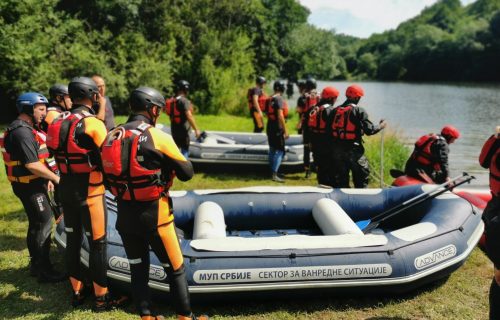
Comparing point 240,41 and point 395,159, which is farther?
point 240,41

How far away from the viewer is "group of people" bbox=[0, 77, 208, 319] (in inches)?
95.9

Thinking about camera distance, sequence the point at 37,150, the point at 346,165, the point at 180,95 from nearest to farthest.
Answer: the point at 37,150 < the point at 346,165 < the point at 180,95

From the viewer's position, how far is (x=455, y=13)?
7825cm

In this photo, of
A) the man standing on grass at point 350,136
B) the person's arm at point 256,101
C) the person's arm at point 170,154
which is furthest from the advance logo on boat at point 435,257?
the person's arm at point 256,101

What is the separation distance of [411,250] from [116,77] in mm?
11266

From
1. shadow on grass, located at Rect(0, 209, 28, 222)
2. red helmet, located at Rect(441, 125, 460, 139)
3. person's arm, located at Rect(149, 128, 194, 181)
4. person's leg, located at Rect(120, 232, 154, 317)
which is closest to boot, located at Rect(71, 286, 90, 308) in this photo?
person's leg, located at Rect(120, 232, 154, 317)

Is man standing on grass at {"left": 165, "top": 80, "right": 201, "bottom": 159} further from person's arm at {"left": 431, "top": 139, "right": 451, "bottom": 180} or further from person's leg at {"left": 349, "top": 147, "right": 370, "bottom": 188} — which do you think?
person's arm at {"left": 431, "top": 139, "right": 451, "bottom": 180}

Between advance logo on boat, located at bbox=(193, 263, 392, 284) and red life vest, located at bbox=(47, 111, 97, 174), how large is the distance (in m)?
1.14

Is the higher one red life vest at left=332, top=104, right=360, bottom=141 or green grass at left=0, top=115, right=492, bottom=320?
red life vest at left=332, top=104, right=360, bottom=141

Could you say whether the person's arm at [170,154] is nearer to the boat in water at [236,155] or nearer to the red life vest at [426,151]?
the red life vest at [426,151]

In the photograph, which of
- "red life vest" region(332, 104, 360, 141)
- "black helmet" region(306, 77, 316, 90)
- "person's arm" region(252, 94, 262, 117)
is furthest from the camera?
"person's arm" region(252, 94, 262, 117)

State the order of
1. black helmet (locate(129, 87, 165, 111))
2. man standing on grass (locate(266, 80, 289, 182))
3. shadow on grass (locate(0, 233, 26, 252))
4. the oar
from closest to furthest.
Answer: black helmet (locate(129, 87, 165, 111)), shadow on grass (locate(0, 233, 26, 252)), the oar, man standing on grass (locate(266, 80, 289, 182))

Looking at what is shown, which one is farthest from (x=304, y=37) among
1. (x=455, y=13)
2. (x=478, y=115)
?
(x=455, y=13)

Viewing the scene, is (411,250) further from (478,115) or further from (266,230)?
(478,115)
